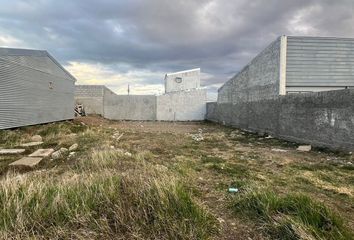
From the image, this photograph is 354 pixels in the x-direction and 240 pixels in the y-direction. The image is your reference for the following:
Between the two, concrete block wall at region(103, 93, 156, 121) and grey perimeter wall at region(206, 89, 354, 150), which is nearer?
grey perimeter wall at region(206, 89, 354, 150)

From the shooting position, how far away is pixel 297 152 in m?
9.28

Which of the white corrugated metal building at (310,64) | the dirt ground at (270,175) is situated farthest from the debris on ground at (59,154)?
the white corrugated metal building at (310,64)

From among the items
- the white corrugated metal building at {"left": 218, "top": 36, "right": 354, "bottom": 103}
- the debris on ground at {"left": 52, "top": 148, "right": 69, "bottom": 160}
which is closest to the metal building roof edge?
the debris on ground at {"left": 52, "top": 148, "right": 69, "bottom": 160}

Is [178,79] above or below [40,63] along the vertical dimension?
above

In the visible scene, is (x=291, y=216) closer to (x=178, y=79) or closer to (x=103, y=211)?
(x=103, y=211)

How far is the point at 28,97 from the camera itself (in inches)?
544

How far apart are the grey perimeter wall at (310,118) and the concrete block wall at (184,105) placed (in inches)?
473

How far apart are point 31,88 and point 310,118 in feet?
41.2

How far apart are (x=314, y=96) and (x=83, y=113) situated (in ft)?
70.3

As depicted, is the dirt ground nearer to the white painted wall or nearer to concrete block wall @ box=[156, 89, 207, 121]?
concrete block wall @ box=[156, 89, 207, 121]

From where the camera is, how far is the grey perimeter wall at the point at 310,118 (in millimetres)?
8719

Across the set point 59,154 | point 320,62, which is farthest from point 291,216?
point 320,62

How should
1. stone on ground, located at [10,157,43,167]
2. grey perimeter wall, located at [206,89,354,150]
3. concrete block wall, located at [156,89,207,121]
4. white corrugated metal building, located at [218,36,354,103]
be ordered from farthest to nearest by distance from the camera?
1. concrete block wall, located at [156,89,207,121]
2. white corrugated metal building, located at [218,36,354,103]
3. grey perimeter wall, located at [206,89,354,150]
4. stone on ground, located at [10,157,43,167]

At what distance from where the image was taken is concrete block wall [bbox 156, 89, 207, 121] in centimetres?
2789
